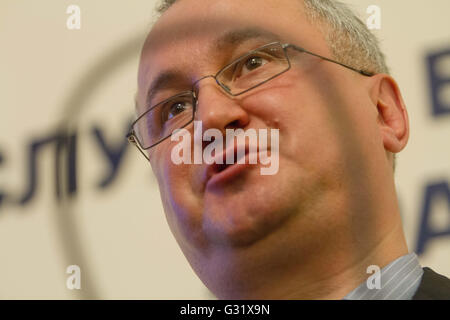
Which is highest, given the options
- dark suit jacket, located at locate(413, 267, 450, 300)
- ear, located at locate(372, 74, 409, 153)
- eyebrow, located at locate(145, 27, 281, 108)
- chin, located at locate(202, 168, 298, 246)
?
eyebrow, located at locate(145, 27, 281, 108)

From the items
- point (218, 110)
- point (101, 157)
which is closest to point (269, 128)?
point (218, 110)

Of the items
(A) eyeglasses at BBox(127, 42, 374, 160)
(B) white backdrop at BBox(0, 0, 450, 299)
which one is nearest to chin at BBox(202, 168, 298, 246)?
(A) eyeglasses at BBox(127, 42, 374, 160)

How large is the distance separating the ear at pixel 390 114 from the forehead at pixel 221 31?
0.12 m

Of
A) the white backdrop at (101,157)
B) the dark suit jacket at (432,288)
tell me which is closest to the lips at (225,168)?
the dark suit jacket at (432,288)

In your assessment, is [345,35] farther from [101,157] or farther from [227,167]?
[101,157]

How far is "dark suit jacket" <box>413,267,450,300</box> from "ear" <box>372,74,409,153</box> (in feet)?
0.59

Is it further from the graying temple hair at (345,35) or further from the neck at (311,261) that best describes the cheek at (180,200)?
the graying temple hair at (345,35)

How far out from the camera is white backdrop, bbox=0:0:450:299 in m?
0.95

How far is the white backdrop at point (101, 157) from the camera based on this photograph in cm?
95

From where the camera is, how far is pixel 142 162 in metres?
1.00

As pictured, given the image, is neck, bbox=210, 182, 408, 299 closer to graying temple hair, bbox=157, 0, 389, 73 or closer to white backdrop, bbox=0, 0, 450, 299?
graying temple hair, bbox=157, 0, 389, 73

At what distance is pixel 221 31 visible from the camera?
2.21 feet

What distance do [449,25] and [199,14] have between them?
0.56m
